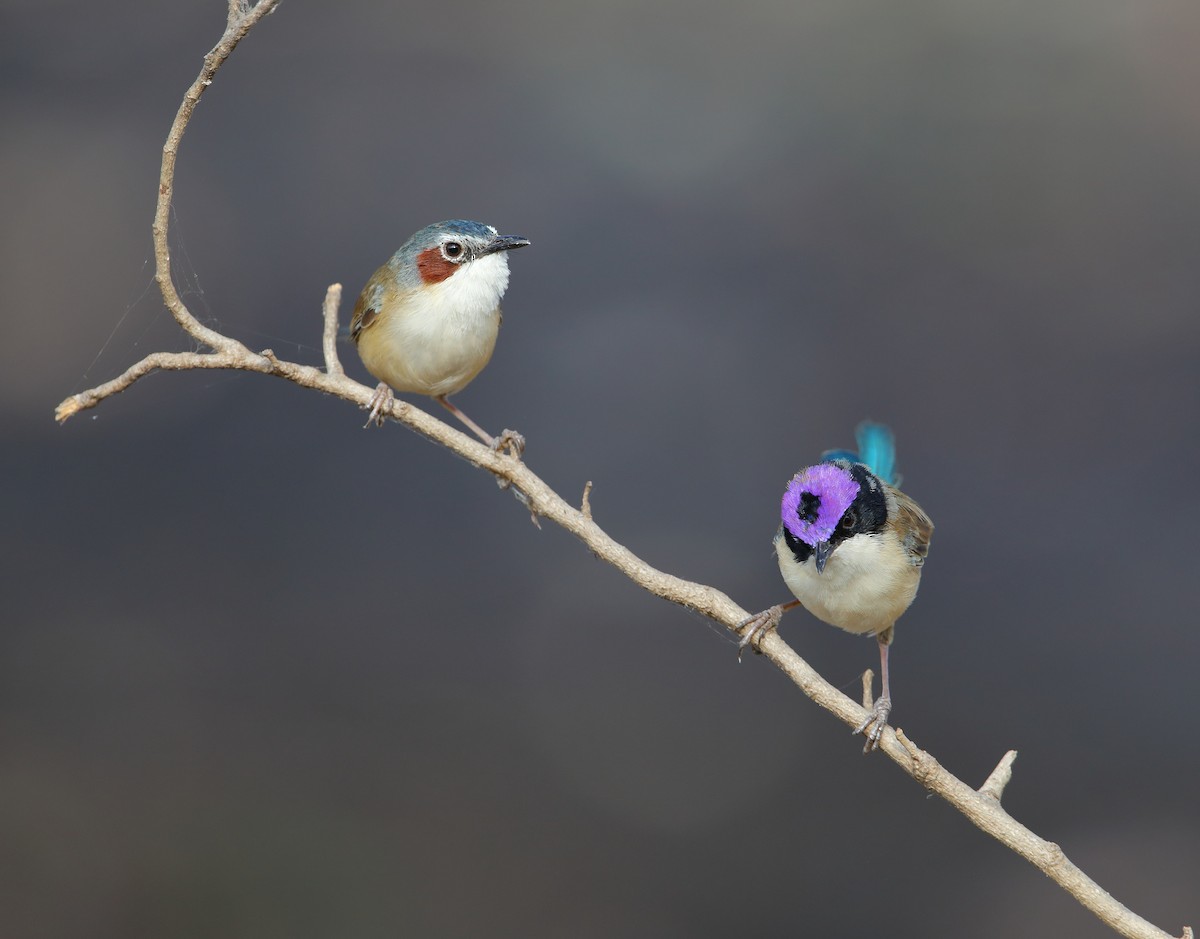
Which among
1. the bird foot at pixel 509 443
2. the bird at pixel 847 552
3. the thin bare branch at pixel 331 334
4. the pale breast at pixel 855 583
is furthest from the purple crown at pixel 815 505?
the thin bare branch at pixel 331 334

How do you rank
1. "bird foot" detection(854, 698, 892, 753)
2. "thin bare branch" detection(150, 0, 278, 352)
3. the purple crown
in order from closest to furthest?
"thin bare branch" detection(150, 0, 278, 352), "bird foot" detection(854, 698, 892, 753), the purple crown

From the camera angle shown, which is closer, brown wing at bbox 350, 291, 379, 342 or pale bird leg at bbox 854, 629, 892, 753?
pale bird leg at bbox 854, 629, 892, 753

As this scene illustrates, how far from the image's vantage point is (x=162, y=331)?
5.71m

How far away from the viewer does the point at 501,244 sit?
274 centimetres

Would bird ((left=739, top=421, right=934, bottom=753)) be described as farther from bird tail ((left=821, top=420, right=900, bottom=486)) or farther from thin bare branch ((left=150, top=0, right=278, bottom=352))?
thin bare branch ((left=150, top=0, right=278, bottom=352))

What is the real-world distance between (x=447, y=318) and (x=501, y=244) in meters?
0.23

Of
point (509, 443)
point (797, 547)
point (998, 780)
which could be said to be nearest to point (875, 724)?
point (998, 780)

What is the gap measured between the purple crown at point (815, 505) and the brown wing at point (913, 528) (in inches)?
18.1

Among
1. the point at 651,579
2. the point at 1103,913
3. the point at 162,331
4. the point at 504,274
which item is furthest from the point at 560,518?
the point at 162,331

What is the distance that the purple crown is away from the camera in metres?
2.35

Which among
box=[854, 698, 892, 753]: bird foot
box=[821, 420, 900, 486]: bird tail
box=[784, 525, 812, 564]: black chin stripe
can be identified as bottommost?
box=[854, 698, 892, 753]: bird foot

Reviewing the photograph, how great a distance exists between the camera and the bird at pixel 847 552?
2354 mm

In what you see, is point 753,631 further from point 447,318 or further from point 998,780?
point 447,318

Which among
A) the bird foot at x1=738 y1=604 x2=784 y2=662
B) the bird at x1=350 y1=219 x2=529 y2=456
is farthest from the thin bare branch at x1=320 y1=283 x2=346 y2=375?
the bird foot at x1=738 y1=604 x2=784 y2=662
